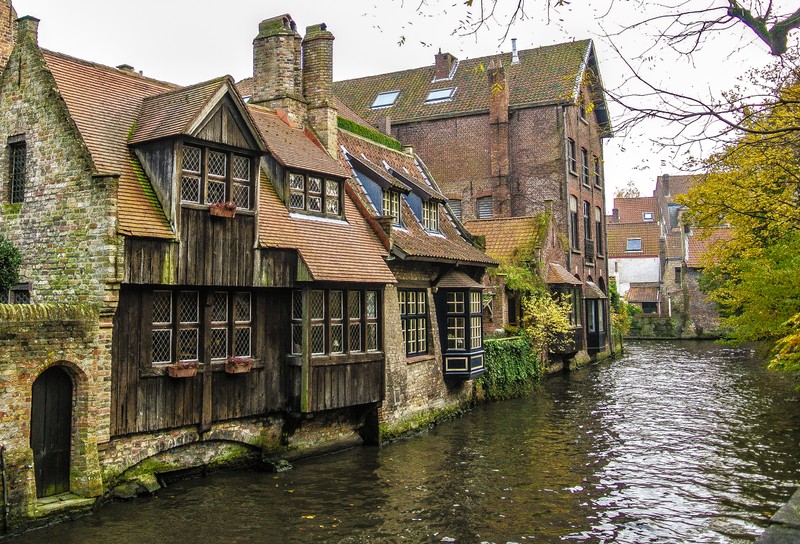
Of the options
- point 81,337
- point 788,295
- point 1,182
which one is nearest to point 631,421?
point 788,295

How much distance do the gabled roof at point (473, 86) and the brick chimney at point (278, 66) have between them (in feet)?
61.6

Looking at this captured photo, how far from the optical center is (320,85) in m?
19.1

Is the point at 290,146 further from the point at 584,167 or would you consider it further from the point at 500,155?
the point at 584,167

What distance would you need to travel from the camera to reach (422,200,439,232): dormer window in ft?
71.7

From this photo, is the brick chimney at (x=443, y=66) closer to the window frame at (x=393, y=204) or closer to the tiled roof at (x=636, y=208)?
the window frame at (x=393, y=204)

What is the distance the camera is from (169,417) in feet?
41.6

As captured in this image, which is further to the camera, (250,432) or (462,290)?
(462,290)

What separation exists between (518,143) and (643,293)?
2917 cm

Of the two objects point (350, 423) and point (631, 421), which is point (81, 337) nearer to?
point (350, 423)

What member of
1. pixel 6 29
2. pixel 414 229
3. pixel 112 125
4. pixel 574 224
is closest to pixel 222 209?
pixel 112 125

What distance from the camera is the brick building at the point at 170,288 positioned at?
11344 millimetres

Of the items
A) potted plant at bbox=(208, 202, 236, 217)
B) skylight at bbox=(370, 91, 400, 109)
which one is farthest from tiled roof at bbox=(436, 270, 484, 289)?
skylight at bbox=(370, 91, 400, 109)

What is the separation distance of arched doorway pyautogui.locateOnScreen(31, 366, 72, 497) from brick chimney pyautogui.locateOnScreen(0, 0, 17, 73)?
9391mm

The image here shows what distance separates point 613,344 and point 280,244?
99.9 feet
